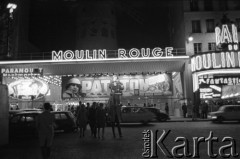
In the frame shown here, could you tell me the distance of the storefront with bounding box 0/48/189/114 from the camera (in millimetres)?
31859

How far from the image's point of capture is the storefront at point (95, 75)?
1254 inches

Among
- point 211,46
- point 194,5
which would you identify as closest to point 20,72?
point 194,5

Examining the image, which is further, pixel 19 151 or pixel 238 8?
pixel 238 8

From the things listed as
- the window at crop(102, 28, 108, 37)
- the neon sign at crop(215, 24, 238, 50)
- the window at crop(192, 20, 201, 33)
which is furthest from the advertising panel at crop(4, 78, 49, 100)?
the neon sign at crop(215, 24, 238, 50)

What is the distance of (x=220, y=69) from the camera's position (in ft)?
97.5

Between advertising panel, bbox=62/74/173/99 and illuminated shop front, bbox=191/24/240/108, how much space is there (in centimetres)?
378

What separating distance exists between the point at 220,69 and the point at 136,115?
11631 mm

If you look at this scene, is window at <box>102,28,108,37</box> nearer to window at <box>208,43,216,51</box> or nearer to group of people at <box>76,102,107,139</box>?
window at <box>208,43,216,51</box>

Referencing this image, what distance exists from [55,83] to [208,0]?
20.9m

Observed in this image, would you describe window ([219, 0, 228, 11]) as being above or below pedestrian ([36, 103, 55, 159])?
above

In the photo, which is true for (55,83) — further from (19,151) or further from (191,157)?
(191,157)

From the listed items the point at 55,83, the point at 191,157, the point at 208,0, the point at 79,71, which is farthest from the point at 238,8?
the point at 191,157

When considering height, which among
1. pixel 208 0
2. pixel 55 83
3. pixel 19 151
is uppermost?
pixel 208 0

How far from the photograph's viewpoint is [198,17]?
3528 centimetres
